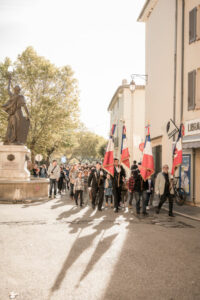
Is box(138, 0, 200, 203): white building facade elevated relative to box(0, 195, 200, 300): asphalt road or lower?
elevated

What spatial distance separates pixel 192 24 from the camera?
1506 centimetres

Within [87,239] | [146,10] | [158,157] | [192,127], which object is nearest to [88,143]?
[146,10]

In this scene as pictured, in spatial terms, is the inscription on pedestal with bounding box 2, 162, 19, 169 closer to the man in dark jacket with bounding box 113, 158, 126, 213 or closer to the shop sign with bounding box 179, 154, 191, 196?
the man in dark jacket with bounding box 113, 158, 126, 213

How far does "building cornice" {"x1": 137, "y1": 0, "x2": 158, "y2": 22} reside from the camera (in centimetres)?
2135

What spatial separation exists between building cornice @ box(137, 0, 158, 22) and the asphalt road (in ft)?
54.7

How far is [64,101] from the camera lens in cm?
3456

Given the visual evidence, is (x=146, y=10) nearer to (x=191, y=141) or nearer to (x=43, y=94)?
(x=191, y=141)

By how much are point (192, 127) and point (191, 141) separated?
2.43ft

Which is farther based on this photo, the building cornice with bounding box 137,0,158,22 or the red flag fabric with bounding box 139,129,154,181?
the building cornice with bounding box 137,0,158,22

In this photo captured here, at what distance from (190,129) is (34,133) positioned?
22.2 m

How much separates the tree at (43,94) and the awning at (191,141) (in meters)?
21.0

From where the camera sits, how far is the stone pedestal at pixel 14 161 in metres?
14.8

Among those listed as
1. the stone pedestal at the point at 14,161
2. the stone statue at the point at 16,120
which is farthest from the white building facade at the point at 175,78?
the stone statue at the point at 16,120

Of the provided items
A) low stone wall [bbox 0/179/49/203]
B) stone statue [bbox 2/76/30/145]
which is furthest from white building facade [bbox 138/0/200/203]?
stone statue [bbox 2/76/30/145]
